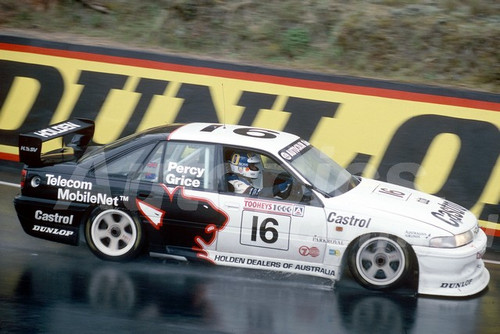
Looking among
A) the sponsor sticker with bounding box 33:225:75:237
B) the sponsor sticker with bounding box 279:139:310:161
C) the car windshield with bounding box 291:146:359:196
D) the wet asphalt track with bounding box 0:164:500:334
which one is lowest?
the wet asphalt track with bounding box 0:164:500:334

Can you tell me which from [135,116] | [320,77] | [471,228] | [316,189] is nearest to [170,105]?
[135,116]

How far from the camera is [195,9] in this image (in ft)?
43.3

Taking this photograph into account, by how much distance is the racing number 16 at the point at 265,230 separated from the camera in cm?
708

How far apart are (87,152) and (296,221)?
261 centimetres

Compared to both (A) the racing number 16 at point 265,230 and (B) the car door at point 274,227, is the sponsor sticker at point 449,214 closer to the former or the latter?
(B) the car door at point 274,227

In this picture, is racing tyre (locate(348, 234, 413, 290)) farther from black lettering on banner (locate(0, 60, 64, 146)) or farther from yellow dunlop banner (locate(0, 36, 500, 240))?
black lettering on banner (locate(0, 60, 64, 146))

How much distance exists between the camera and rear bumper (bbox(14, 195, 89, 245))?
7.50 metres

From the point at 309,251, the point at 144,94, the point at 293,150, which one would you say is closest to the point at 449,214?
the point at 309,251

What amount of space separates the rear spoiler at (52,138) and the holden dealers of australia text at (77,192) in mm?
295

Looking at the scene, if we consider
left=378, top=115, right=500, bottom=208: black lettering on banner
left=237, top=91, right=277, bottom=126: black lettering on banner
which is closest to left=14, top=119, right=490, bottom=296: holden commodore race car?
left=378, top=115, right=500, bottom=208: black lettering on banner

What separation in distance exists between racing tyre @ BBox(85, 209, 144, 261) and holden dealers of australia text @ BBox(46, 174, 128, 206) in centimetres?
13

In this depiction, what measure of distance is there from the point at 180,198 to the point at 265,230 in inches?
37.4

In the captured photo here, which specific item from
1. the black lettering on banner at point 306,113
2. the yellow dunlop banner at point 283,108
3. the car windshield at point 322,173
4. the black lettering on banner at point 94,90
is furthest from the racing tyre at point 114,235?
the black lettering on banner at point 94,90

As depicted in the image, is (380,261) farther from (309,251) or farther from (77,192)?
(77,192)
